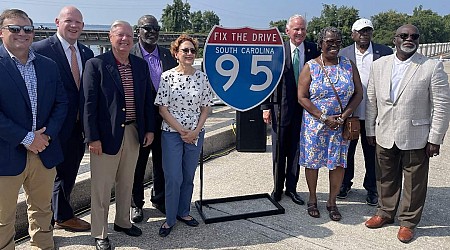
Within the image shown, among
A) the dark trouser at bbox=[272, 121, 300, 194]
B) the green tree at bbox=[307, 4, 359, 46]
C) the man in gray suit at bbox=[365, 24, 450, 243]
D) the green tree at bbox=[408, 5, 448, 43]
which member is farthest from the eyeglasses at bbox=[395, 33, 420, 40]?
the green tree at bbox=[408, 5, 448, 43]

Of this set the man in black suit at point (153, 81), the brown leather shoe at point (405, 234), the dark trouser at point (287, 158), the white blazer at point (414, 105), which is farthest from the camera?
the dark trouser at point (287, 158)

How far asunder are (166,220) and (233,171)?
1855 mm

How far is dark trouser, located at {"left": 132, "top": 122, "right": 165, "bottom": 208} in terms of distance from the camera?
3951 mm

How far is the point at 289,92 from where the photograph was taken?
4.20 metres

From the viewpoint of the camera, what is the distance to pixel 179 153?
364 cm

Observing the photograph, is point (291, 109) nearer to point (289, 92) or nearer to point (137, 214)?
point (289, 92)

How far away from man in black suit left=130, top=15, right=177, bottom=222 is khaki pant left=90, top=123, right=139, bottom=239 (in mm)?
384

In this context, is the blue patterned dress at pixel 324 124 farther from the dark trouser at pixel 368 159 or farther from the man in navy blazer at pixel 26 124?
the man in navy blazer at pixel 26 124

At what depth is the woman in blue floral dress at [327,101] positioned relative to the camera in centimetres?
380

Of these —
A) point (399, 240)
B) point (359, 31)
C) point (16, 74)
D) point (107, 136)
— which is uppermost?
point (359, 31)

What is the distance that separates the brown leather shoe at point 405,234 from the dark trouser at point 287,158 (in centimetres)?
117

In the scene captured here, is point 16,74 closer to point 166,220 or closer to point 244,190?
point 166,220

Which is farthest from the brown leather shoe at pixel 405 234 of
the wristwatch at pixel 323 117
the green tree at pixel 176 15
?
the green tree at pixel 176 15

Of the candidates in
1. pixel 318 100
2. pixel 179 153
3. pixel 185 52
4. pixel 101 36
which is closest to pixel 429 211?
pixel 318 100
